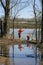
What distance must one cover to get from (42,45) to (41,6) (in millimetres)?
3827

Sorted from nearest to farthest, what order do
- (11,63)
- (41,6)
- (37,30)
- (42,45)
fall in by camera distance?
(11,63) → (42,45) → (41,6) → (37,30)

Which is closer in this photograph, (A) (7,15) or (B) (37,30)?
(B) (37,30)

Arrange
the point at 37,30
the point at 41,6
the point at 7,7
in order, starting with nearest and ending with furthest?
1. the point at 41,6
2. the point at 37,30
3. the point at 7,7

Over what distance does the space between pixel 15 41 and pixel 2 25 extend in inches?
244

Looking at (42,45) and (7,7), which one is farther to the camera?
(7,7)

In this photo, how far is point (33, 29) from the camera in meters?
26.2

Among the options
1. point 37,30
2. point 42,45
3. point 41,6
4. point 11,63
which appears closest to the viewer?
point 11,63

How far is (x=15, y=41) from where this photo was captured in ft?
85.5

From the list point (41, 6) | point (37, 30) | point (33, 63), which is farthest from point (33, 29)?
point (33, 63)

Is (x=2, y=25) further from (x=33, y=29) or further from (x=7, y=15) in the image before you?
(x=33, y=29)

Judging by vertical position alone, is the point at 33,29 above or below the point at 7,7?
below

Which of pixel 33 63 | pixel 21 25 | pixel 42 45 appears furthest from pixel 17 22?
pixel 33 63

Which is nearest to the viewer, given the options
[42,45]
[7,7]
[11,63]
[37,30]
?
[11,63]

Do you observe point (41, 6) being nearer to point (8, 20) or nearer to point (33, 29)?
point (33, 29)
